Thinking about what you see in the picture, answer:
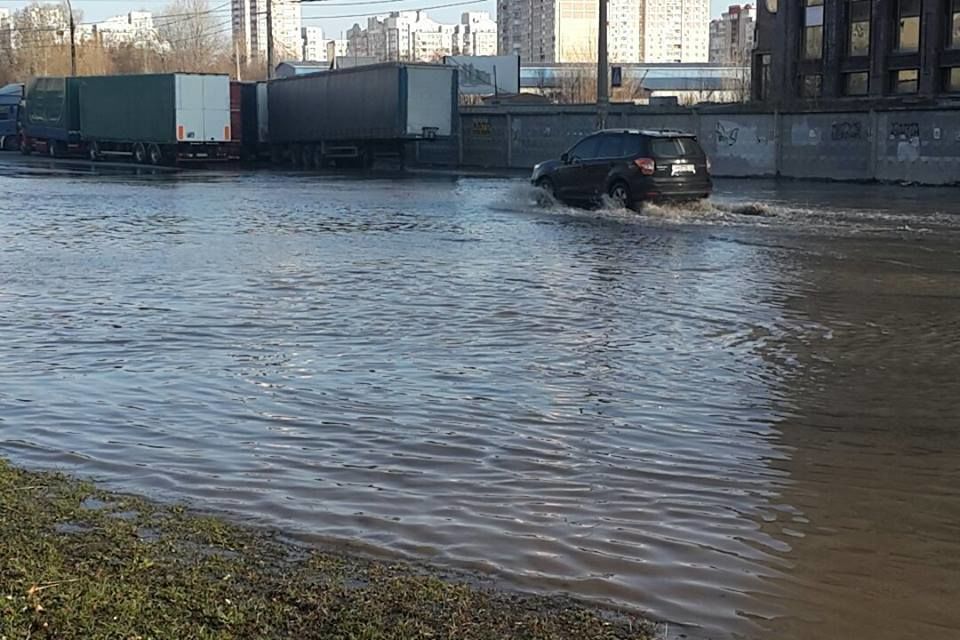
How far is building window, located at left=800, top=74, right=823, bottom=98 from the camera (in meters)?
61.0

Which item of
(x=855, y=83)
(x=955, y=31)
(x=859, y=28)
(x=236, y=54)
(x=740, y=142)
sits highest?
(x=236, y=54)

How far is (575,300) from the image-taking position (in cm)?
1266

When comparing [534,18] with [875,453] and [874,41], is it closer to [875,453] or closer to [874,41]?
[874,41]

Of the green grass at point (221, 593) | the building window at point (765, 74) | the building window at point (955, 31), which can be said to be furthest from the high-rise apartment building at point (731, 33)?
the green grass at point (221, 593)

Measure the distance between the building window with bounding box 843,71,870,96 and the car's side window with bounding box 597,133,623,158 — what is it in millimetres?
39732

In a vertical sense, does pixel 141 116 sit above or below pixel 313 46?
below

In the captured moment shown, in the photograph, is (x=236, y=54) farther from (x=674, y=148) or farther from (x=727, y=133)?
(x=674, y=148)

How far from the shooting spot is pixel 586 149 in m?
23.6

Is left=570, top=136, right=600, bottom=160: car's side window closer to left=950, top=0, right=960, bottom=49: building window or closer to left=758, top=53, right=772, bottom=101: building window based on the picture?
left=950, top=0, right=960, bottom=49: building window

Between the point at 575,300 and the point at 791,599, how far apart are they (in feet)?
26.1

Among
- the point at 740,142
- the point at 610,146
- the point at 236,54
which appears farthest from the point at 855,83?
the point at 236,54

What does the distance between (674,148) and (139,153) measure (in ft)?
111

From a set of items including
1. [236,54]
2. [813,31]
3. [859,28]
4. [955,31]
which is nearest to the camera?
[955,31]

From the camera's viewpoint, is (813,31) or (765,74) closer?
(813,31)
